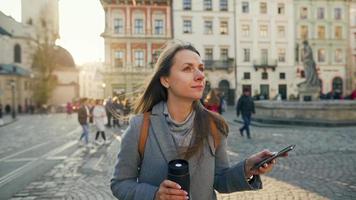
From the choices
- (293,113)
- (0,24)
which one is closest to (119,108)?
(293,113)

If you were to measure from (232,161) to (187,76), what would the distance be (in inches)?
273

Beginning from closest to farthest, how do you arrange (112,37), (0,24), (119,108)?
1. (119,108)
2. (112,37)
3. (0,24)

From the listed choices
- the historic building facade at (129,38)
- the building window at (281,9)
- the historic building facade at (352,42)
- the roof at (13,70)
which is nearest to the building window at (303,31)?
the building window at (281,9)

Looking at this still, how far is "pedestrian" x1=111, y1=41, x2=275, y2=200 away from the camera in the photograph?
2.01m

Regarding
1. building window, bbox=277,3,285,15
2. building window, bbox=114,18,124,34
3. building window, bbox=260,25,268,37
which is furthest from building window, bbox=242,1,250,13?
building window, bbox=114,18,124,34

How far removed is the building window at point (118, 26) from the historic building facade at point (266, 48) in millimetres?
14895

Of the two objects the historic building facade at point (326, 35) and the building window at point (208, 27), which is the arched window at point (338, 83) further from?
the building window at point (208, 27)

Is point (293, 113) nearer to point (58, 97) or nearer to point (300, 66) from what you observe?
point (300, 66)

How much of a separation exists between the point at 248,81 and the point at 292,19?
422 inches

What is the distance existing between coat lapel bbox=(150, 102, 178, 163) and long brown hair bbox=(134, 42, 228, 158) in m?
0.09

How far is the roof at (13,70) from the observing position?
4588 centimetres

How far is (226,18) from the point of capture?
1810 inches

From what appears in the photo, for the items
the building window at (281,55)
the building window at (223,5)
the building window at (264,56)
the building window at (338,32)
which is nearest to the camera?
the building window at (223,5)

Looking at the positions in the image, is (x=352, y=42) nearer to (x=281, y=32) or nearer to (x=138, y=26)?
(x=281, y=32)
